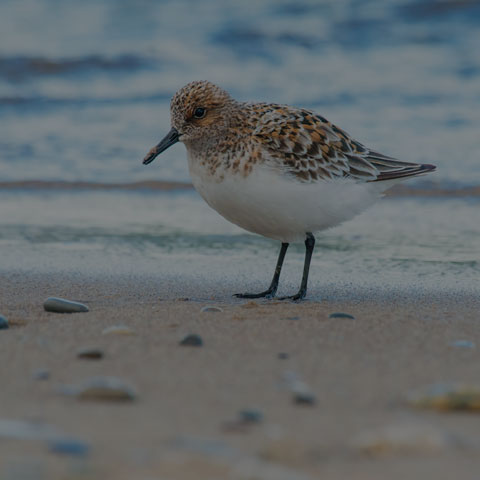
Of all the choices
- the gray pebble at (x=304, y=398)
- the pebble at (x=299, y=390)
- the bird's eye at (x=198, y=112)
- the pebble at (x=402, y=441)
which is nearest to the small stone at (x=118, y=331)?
the pebble at (x=299, y=390)

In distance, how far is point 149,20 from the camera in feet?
59.2

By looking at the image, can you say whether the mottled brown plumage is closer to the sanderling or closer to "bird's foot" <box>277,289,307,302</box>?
the sanderling

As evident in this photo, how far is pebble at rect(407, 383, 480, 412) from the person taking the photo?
11.1 feet

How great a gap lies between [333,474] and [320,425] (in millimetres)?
424

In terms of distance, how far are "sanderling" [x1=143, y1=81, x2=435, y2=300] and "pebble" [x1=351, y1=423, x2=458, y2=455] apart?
272 centimetres

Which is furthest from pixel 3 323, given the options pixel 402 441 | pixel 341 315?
pixel 402 441

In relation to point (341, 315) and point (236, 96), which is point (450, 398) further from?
point (236, 96)

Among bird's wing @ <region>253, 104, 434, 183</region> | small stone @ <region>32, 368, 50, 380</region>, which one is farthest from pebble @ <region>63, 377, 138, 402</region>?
bird's wing @ <region>253, 104, 434, 183</region>

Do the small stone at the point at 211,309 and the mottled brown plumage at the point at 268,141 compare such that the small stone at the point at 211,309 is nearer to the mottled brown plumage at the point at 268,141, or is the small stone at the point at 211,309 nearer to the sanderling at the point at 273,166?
the sanderling at the point at 273,166

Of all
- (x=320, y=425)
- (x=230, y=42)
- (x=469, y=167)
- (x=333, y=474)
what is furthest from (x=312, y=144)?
(x=230, y=42)

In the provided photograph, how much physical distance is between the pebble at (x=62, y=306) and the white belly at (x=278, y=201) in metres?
1.05

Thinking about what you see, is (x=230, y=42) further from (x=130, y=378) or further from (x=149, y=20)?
(x=130, y=378)

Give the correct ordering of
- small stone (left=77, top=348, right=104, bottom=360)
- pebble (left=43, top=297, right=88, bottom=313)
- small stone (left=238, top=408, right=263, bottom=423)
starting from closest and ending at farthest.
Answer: small stone (left=238, top=408, right=263, bottom=423)
small stone (left=77, top=348, right=104, bottom=360)
pebble (left=43, top=297, right=88, bottom=313)

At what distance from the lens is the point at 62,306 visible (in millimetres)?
5230
